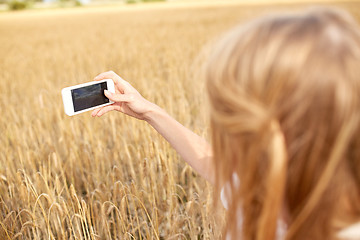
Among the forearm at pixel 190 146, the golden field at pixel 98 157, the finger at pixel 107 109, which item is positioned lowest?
the golden field at pixel 98 157

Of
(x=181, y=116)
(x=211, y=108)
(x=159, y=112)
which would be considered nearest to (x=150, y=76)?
(x=181, y=116)

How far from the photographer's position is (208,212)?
125 cm

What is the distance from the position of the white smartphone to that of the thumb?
0.04m

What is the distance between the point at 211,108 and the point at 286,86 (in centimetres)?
12

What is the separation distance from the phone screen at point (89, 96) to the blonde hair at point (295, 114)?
598 mm

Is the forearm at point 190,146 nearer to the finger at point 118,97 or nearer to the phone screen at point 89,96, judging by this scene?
the finger at point 118,97

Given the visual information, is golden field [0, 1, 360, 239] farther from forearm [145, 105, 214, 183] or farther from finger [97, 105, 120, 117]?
finger [97, 105, 120, 117]

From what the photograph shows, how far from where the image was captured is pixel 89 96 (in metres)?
1.07

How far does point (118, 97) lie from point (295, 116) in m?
0.63

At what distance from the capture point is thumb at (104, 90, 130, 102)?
987 millimetres

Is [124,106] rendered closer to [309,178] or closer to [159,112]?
[159,112]

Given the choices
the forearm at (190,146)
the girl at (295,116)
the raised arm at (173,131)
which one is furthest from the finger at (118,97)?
the girl at (295,116)

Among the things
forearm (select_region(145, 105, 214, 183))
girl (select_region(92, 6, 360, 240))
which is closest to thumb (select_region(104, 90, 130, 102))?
forearm (select_region(145, 105, 214, 183))

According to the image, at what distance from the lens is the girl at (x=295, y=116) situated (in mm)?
463
